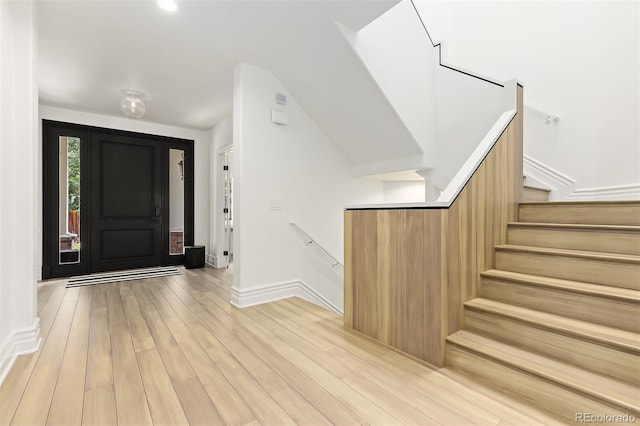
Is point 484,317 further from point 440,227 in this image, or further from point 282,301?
point 282,301

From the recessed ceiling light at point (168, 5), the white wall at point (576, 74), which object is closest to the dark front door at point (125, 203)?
the recessed ceiling light at point (168, 5)

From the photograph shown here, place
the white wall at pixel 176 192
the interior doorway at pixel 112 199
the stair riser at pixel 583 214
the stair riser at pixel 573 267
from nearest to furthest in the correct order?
1. the stair riser at pixel 573 267
2. the stair riser at pixel 583 214
3. the interior doorway at pixel 112 199
4. the white wall at pixel 176 192

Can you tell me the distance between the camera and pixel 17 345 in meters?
1.87

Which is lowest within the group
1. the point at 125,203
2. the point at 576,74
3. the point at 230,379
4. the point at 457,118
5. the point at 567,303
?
the point at 230,379

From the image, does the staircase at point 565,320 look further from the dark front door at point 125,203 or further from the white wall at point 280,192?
the dark front door at point 125,203

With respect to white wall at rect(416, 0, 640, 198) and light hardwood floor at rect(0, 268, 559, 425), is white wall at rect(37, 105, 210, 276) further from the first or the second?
white wall at rect(416, 0, 640, 198)

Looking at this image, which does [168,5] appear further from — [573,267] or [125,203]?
[125,203]

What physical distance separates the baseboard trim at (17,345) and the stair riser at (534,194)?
419 cm

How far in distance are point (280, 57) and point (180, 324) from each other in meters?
2.68

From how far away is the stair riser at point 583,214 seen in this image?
6.26ft

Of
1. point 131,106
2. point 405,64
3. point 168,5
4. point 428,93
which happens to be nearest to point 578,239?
point 428,93

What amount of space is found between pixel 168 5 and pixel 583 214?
139 inches

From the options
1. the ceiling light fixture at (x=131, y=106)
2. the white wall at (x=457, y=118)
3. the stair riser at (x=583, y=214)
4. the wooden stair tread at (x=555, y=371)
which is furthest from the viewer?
the ceiling light fixture at (x=131, y=106)

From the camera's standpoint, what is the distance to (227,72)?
3311mm
